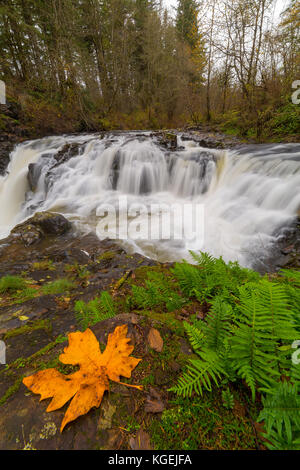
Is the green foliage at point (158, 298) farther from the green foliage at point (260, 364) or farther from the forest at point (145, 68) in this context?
the forest at point (145, 68)

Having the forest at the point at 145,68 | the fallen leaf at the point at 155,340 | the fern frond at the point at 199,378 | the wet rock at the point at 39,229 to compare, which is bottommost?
the wet rock at the point at 39,229

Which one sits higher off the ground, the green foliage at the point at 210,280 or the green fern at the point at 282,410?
the green fern at the point at 282,410

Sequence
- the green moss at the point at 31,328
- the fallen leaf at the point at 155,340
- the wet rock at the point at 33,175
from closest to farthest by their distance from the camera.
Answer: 1. the fallen leaf at the point at 155,340
2. the green moss at the point at 31,328
3. the wet rock at the point at 33,175

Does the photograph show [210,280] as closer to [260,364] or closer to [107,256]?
[260,364]

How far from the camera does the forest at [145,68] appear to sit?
11117mm

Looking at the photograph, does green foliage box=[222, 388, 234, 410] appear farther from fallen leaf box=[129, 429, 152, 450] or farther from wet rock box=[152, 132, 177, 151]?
wet rock box=[152, 132, 177, 151]

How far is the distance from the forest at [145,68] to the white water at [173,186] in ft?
11.5

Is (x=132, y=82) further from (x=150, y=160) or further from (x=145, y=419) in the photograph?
(x=145, y=419)

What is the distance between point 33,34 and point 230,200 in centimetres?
2010

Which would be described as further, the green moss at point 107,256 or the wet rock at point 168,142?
the wet rock at point 168,142

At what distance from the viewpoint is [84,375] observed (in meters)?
1.06

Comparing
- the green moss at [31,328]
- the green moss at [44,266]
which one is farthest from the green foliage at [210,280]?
the green moss at [44,266]

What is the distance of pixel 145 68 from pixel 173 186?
72.1ft

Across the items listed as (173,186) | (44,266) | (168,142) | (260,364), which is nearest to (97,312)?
(260,364)
